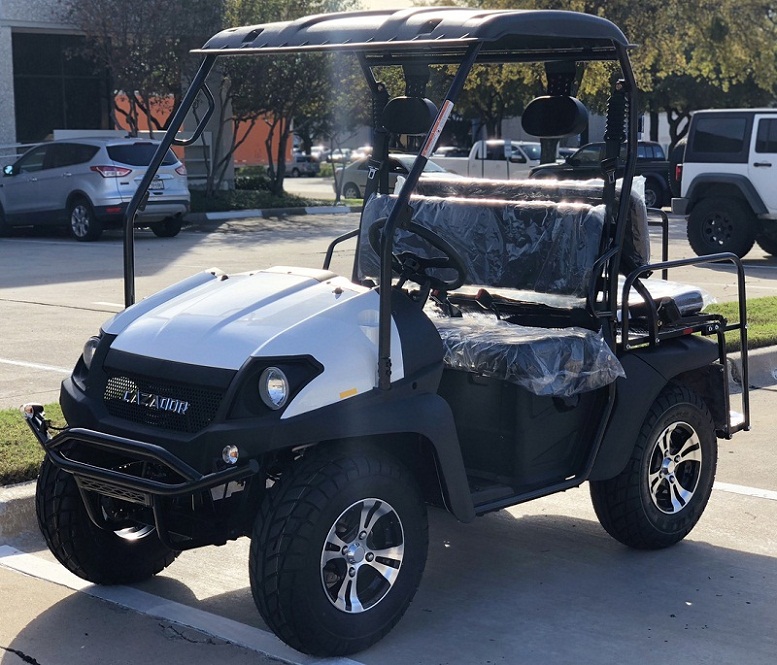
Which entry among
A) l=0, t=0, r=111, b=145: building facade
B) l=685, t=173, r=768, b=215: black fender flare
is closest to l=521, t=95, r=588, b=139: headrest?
l=685, t=173, r=768, b=215: black fender flare

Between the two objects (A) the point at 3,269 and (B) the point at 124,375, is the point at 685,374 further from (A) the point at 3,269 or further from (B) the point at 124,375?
(A) the point at 3,269

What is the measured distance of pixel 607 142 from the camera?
506cm

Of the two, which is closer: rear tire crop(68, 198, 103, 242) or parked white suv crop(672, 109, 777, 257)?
parked white suv crop(672, 109, 777, 257)

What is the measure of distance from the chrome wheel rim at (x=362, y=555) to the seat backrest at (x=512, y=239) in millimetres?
1415

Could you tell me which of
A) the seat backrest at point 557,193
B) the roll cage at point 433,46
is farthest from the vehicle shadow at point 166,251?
the roll cage at point 433,46

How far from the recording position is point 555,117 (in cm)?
517

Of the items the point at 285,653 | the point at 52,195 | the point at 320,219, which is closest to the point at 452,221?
the point at 285,653

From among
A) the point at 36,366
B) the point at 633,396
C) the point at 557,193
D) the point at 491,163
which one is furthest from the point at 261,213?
the point at 633,396

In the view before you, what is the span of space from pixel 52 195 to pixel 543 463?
16.0 meters

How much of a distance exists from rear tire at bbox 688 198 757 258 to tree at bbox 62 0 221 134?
11003mm

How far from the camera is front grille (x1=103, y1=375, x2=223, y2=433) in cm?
412

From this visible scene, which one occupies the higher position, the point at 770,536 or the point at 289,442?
the point at 289,442

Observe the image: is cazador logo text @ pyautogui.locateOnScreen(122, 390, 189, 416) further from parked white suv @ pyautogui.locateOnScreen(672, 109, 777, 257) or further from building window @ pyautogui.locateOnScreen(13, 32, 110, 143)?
building window @ pyautogui.locateOnScreen(13, 32, 110, 143)

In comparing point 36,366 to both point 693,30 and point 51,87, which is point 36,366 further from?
point 693,30
